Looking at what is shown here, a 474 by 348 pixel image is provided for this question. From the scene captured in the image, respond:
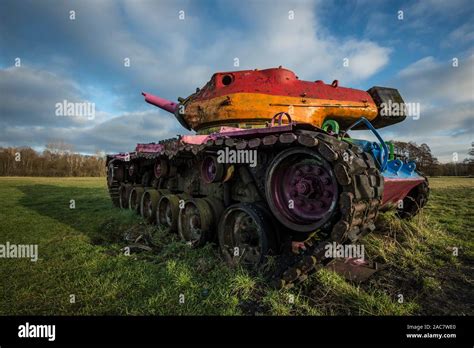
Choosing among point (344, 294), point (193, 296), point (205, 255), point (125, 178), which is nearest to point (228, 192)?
point (205, 255)

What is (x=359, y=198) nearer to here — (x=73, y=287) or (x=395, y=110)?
(x=73, y=287)

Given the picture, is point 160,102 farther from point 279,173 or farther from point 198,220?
point 279,173

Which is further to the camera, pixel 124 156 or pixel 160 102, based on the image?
pixel 124 156

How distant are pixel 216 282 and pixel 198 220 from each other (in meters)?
2.00

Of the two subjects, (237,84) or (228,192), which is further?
(237,84)

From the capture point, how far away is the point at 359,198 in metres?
3.12

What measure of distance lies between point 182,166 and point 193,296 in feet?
14.3

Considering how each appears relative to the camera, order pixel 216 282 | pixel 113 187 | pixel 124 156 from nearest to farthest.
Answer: pixel 216 282
pixel 124 156
pixel 113 187

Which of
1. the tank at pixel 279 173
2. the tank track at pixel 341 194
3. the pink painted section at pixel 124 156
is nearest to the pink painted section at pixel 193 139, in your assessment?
the tank at pixel 279 173
